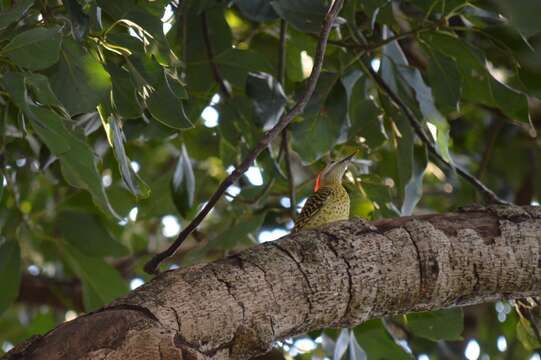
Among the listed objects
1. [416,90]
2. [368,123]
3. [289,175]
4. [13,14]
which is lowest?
[289,175]

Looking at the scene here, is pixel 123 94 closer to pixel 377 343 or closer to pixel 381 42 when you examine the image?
pixel 381 42

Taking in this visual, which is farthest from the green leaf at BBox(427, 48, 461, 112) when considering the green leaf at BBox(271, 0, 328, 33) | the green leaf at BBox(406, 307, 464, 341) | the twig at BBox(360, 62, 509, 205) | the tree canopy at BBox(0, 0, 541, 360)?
the green leaf at BBox(406, 307, 464, 341)

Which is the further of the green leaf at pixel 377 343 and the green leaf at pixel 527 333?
the green leaf at pixel 377 343

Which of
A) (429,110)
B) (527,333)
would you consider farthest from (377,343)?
(429,110)

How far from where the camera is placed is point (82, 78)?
2.59 meters

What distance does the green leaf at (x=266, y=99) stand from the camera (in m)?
3.34

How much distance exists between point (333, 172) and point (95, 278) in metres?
1.23

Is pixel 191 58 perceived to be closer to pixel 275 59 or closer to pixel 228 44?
pixel 228 44

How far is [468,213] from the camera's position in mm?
2775

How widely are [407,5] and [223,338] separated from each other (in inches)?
98.9

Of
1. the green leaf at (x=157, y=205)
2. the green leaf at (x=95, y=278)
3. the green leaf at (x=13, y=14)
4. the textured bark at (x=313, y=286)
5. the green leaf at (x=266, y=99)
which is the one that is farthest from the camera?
the green leaf at (x=157, y=205)

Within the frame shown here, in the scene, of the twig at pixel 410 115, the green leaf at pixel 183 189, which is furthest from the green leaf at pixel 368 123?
the green leaf at pixel 183 189

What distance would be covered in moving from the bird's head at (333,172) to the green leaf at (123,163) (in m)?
1.48

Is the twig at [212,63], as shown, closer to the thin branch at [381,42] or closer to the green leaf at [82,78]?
the thin branch at [381,42]
